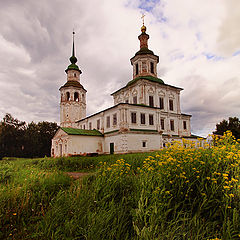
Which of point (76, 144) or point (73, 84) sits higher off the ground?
point (73, 84)

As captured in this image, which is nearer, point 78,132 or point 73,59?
point 78,132

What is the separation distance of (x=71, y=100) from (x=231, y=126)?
38.4 metres

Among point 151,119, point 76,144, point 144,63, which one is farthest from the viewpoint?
point 144,63

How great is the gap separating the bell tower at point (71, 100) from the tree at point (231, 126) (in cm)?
3455

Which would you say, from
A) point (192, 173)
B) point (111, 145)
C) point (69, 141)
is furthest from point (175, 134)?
point (192, 173)

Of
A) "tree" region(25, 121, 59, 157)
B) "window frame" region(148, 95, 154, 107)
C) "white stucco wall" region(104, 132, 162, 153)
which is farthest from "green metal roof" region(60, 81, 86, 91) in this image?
"white stucco wall" region(104, 132, 162, 153)

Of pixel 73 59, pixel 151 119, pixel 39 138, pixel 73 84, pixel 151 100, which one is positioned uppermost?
pixel 73 59

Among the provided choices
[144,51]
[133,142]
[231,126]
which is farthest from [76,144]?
[231,126]

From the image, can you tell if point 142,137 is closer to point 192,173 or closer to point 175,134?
point 175,134

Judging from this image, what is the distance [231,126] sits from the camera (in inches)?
1661

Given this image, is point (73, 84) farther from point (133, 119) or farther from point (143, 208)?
point (143, 208)

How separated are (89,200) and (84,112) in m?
38.4

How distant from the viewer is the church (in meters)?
24.1

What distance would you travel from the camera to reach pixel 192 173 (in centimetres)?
460
